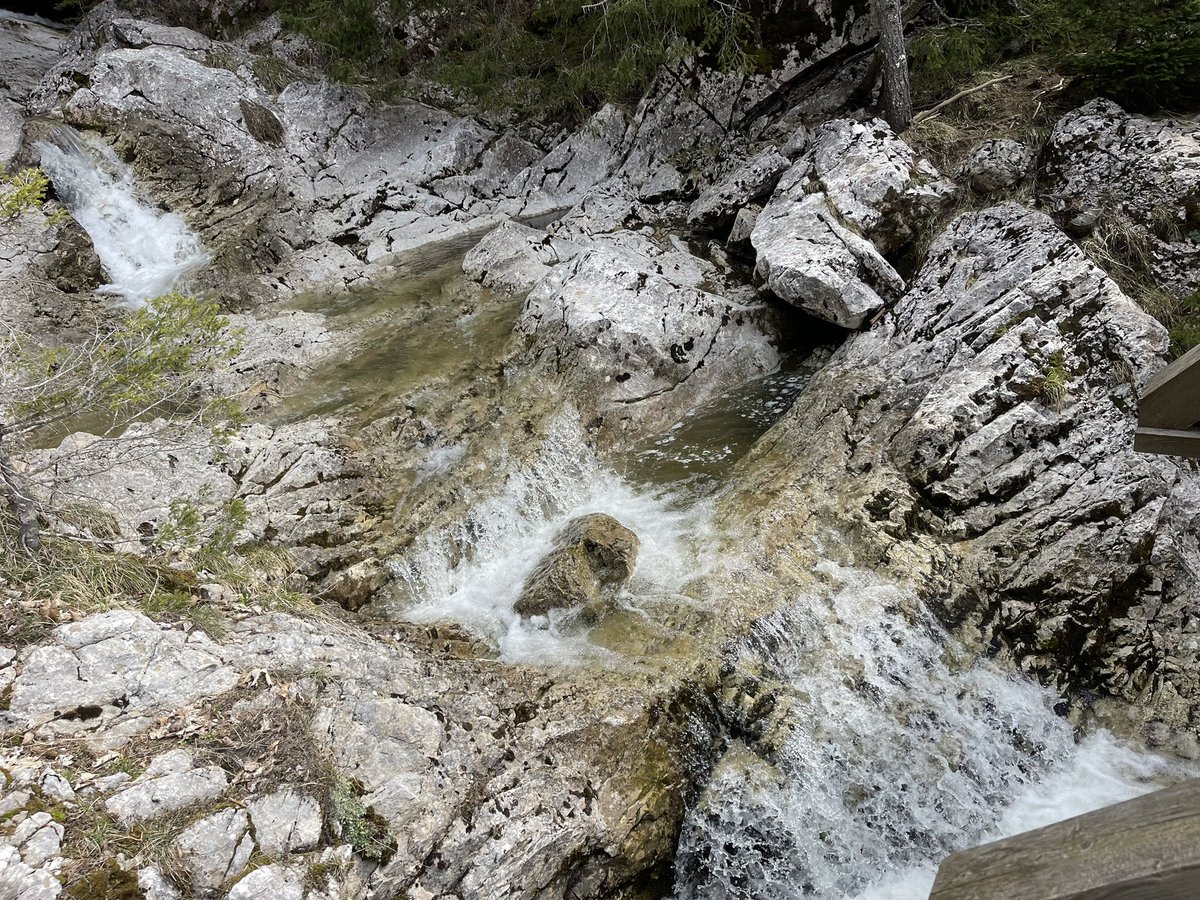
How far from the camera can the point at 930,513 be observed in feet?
22.3

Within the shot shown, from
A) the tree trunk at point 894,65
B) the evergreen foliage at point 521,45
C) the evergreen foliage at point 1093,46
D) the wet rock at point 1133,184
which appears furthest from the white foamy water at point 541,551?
the evergreen foliage at point 521,45

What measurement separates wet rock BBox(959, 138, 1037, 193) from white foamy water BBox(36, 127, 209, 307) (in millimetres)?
13302

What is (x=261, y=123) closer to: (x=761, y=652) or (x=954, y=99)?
(x=954, y=99)

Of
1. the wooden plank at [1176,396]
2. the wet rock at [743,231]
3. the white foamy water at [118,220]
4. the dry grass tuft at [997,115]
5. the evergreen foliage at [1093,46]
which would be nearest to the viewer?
the wooden plank at [1176,396]

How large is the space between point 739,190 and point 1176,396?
9.44 m

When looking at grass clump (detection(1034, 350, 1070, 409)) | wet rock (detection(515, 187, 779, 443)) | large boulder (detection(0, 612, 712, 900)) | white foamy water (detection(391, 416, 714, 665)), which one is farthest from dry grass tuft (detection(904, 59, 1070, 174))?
large boulder (detection(0, 612, 712, 900))

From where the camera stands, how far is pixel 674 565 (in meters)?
6.98

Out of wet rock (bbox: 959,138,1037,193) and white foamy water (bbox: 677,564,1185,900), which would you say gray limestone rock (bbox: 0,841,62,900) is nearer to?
white foamy water (bbox: 677,564,1185,900)

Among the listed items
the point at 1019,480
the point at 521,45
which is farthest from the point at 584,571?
the point at 521,45

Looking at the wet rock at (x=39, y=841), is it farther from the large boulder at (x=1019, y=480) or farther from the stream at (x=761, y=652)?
the large boulder at (x=1019, y=480)

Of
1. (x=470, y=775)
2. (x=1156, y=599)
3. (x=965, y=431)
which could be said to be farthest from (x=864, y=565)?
(x=470, y=775)

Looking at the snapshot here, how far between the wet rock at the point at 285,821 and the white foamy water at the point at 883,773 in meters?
2.74

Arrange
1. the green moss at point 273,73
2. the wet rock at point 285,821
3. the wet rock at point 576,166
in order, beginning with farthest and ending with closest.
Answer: the green moss at point 273,73 → the wet rock at point 576,166 → the wet rock at point 285,821

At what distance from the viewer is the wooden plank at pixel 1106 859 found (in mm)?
1820
